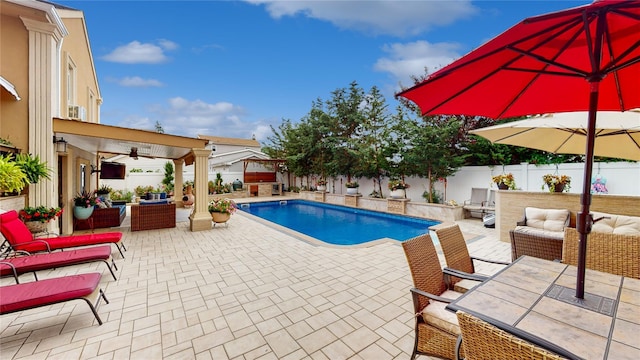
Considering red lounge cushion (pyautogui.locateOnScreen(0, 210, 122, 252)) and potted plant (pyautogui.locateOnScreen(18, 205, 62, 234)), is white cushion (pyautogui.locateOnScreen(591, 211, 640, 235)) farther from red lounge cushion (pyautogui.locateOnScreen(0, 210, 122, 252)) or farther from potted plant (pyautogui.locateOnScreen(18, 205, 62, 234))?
potted plant (pyautogui.locateOnScreen(18, 205, 62, 234))

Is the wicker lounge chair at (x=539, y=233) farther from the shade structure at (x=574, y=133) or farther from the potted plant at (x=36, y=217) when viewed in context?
A: the potted plant at (x=36, y=217)

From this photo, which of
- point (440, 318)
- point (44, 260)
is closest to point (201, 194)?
point (44, 260)

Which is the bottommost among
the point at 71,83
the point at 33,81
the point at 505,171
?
the point at 505,171

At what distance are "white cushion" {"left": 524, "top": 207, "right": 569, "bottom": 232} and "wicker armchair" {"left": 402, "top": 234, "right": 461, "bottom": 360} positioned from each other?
4311 mm

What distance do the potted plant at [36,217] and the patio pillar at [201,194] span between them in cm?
296

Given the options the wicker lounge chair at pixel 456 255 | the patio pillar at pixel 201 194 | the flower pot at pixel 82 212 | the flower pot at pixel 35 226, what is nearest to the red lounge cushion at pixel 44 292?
the flower pot at pixel 35 226

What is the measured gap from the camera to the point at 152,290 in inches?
139

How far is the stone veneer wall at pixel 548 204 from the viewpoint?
4600 mm

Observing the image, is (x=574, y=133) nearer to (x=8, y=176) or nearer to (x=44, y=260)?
(x=44, y=260)

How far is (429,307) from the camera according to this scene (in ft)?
7.00

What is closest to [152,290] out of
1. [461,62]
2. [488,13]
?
[461,62]

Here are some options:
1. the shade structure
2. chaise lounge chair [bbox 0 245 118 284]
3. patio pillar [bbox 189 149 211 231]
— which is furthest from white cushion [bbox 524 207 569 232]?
patio pillar [bbox 189 149 211 231]

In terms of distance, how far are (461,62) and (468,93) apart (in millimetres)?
671

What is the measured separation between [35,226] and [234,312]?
4.47 meters
